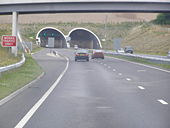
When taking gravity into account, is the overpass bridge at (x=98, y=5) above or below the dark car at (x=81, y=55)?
above

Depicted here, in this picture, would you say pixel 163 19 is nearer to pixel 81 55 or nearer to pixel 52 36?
pixel 52 36

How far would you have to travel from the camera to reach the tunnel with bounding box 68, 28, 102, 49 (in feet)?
426

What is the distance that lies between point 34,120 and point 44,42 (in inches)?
5621

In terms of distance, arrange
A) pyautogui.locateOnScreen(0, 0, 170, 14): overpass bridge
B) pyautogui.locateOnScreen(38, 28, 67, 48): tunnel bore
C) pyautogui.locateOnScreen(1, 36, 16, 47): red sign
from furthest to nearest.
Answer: pyautogui.locateOnScreen(38, 28, 67, 48): tunnel bore
pyautogui.locateOnScreen(0, 0, 170, 14): overpass bridge
pyautogui.locateOnScreen(1, 36, 16, 47): red sign

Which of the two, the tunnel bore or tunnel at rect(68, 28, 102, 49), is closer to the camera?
tunnel at rect(68, 28, 102, 49)

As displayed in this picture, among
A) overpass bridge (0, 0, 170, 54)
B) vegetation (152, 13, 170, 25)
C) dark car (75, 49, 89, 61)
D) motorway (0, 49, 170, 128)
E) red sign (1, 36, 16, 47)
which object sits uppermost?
vegetation (152, 13, 170, 25)

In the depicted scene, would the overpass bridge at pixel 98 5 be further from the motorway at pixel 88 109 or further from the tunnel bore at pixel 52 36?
the tunnel bore at pixel 52 36

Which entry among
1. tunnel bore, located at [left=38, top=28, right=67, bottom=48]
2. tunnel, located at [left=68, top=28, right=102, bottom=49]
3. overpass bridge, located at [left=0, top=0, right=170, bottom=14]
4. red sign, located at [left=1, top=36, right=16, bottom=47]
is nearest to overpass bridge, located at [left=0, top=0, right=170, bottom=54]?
overpass bridge, located at [left=0, top=0, right=170, bottom=14]

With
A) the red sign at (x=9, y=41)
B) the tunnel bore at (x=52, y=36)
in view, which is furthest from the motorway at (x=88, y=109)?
the tunnel bore at (x=52, y=36)

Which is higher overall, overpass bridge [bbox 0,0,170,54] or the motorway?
overpass bridge [bbox 0,0,170,54]

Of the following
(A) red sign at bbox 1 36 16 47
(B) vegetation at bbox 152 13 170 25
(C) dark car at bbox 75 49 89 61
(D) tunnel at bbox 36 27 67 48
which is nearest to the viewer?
(A) red sign at bbox 1 36 16 47

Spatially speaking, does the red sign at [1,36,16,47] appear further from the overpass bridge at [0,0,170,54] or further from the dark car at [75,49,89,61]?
the dark car at [75,49,89,61]

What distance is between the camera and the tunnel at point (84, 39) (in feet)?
426

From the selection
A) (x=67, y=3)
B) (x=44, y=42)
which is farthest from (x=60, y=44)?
(x=67, y=3)
